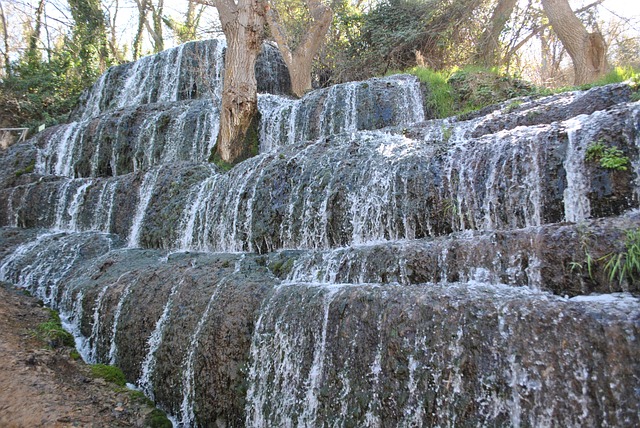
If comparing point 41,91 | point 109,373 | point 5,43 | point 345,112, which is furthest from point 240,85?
point 5,43

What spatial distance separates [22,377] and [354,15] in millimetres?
13729

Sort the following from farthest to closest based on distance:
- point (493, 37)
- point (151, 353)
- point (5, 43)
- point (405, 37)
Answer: point (5, 43)
point (405, 37)
point (493, 37)
point (151, 353)

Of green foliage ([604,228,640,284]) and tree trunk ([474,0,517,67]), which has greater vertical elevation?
tree trunk ([474,0,517,67])

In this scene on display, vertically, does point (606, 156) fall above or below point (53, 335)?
above

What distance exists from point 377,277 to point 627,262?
2039 millimetres

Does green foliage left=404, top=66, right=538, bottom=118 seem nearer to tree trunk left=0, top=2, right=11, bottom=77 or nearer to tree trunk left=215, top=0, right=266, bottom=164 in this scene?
tree trunk left=215, top=0, right=266, bottom=164

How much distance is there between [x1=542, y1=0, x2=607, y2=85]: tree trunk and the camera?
8.84 metres

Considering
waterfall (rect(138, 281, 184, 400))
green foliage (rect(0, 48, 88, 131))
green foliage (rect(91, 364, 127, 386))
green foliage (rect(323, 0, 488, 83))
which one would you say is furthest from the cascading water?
green foliage (rect(0, 48, 88, 131))

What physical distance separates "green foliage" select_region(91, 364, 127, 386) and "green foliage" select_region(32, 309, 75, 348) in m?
0.70

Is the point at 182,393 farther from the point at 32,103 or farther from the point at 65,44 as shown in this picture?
the point at 65,44

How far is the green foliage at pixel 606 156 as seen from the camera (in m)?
4.26

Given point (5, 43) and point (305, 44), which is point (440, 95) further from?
point (5, 43)

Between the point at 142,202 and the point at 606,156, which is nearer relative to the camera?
the point at 606,156

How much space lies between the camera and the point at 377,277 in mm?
4348
